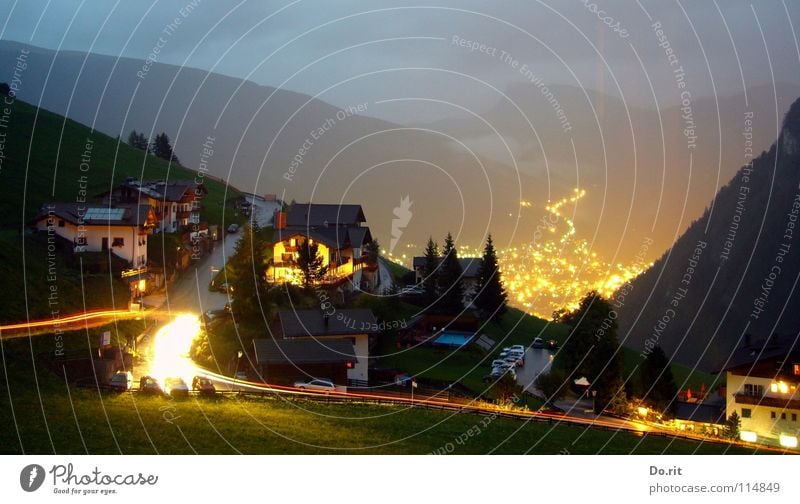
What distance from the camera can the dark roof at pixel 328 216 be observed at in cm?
2281

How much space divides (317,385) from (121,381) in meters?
3.80

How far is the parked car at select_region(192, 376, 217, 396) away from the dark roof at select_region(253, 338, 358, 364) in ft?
5.47

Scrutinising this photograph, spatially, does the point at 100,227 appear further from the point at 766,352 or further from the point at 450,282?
the point at 766,352

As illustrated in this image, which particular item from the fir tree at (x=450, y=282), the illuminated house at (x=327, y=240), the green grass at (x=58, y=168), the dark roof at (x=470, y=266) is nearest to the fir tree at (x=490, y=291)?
the dark roof at (x=470, y=266)

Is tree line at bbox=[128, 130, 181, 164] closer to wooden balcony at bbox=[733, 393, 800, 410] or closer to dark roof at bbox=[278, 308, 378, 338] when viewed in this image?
dark roof at bbox=[278, 308, 378, 338]

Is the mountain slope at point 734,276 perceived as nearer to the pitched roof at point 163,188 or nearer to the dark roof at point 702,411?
the dark roof at point 702,411

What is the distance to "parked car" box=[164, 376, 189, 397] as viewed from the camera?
12.7m

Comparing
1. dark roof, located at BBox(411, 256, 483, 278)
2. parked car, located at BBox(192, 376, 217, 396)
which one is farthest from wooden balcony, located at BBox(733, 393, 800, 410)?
parked car, located at BBox(192, 376, 217, 396)

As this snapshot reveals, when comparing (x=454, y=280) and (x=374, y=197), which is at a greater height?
(x=374, y=197)

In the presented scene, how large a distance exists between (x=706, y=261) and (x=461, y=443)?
20999 mm

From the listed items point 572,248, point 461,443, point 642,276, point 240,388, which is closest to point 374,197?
point 572,248

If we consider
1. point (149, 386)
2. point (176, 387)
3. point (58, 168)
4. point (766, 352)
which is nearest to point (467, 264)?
point (766, 352)

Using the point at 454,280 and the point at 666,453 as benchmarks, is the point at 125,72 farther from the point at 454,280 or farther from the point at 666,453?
the point at 666,453
